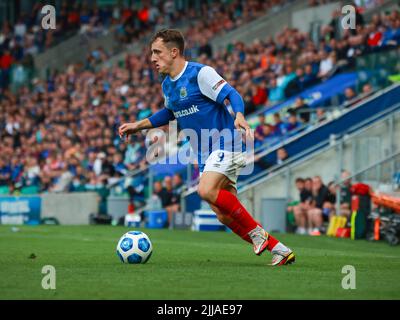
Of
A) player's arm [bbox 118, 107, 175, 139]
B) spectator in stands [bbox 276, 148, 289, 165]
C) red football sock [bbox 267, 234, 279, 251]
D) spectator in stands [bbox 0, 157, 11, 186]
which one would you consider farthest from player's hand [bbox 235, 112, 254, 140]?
spectator in stands [bbox 0, 157, 11, 186]

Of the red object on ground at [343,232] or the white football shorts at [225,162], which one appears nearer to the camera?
the white football shorts at [225,162]

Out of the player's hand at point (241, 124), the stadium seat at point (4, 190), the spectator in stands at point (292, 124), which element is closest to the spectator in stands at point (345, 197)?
the spectator in stands at point (292, 124)

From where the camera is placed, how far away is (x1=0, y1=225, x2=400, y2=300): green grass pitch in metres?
8.54

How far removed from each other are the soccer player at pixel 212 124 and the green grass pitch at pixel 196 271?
41 centimetres

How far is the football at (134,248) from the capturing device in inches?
451

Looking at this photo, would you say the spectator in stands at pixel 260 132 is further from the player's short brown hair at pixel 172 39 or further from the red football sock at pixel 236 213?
the red football sock at pixel 236 213

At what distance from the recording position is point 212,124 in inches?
443

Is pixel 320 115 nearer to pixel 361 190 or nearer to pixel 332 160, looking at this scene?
pixel 332 160

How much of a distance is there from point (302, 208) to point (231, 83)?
802cm

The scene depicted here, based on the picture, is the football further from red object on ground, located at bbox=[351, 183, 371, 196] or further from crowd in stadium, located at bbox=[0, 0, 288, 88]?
crowd in stadium, located at bbox=[0, 0, 288, 88]

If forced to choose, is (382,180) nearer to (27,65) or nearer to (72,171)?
(72,171)

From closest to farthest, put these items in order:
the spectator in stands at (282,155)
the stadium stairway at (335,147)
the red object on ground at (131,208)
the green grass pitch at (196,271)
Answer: the green grass pitch at (196,271) < the stadium stairway at (335,147) < the spectator in stands at (282,155) < the red object on ground at (131,208)
